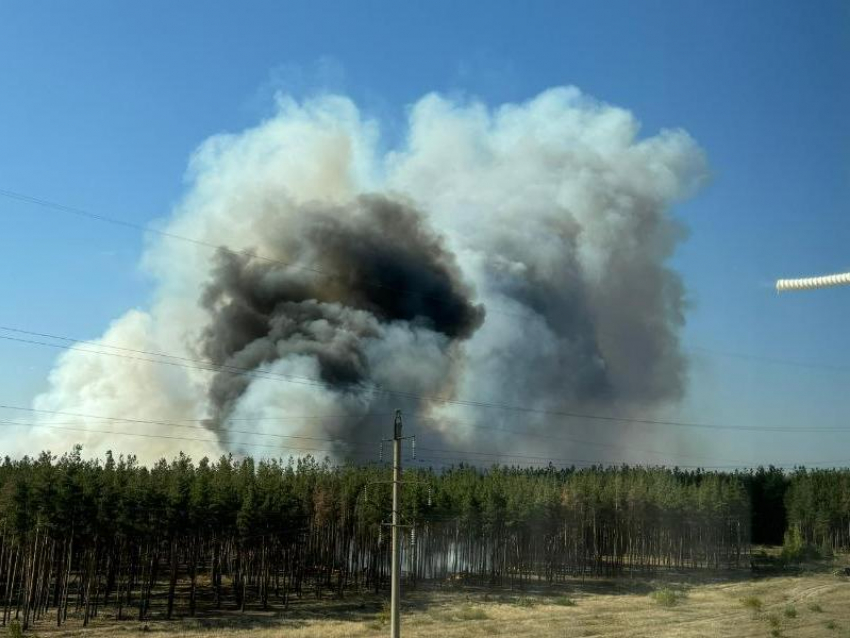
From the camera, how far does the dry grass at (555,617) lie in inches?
2073

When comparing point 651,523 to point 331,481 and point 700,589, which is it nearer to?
point 700,589

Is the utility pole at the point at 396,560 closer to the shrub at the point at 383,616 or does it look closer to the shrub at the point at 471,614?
the shrub at the point at 383,616

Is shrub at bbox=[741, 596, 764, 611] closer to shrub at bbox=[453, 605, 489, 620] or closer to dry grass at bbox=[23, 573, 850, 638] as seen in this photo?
dry grass at bbox=[23, 573, 850, 638]

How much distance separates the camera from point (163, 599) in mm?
72188

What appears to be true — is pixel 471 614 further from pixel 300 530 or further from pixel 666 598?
pixel 300 530

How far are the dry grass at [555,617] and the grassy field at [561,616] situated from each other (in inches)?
2.9

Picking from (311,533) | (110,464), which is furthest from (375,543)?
(110,464)

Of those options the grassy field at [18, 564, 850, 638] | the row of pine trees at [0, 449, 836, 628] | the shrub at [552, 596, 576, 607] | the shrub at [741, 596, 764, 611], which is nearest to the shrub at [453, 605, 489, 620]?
the grassy field at [18, 564, 850, 638]

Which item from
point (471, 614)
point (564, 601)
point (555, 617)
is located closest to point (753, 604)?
point (555, 617)

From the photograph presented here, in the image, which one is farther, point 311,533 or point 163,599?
point 311,533

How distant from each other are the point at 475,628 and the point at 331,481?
3776 centimetres

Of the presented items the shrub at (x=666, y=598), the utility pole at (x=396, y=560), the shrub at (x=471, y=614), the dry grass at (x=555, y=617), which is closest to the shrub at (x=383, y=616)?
the dry grass at (x=555, y=617)

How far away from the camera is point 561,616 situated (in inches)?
2591

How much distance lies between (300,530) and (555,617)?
27.1m
